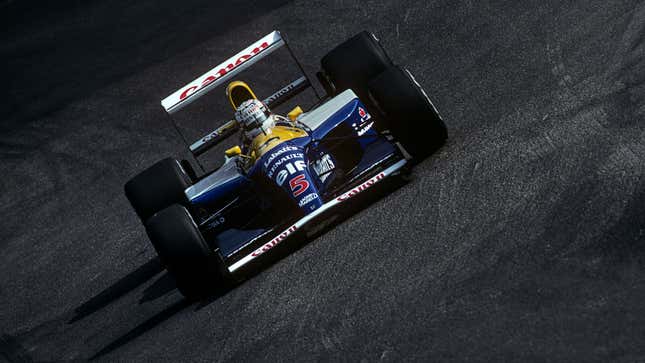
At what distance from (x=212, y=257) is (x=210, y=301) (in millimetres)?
557

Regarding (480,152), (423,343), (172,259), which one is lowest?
(423,343)

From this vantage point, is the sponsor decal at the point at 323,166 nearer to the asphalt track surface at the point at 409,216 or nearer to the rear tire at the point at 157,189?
the asphalt track surface at the point at 409,216

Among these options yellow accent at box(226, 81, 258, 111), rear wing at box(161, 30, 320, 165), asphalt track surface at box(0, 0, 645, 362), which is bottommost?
asphalt track surface at box(0, 0, 645, 362)

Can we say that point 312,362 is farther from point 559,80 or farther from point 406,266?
point 559,80

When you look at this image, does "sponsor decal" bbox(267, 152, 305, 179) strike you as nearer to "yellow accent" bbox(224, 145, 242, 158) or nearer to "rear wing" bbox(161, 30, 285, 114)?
"yellow accent" bbox(224, 145, 242, 158)

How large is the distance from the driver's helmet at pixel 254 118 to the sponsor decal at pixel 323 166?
65cm

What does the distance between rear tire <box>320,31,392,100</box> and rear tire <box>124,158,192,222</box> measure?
206 cm

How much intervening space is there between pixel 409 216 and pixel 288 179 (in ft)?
4.06

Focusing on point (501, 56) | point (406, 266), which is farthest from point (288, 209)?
point (501, 56)

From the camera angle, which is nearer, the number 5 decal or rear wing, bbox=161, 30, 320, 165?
the number 5 decal

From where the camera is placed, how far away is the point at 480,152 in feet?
31.9

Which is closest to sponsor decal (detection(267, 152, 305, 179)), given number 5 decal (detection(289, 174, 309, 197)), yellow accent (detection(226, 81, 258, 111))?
number 5 decal (detection(289, 174, 309, 197))

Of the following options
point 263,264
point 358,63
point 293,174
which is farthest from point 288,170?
point 358,63

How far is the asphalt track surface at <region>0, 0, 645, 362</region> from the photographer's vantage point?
7164 millimetres
